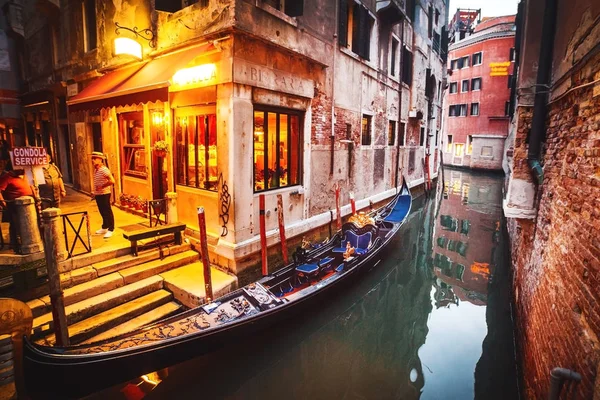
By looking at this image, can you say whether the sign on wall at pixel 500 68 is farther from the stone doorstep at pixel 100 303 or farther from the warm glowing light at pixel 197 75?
the stone doorstep at pixel 100 303

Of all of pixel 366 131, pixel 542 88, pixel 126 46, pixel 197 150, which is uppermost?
pixel 126 46

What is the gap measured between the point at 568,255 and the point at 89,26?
35.7 feet

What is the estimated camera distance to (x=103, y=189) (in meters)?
5.69

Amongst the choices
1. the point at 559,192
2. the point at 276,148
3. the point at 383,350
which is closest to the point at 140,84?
the point at 276,148

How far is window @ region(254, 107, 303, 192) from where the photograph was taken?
6.22 m

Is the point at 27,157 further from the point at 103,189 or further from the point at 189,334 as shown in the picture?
the point at 189,334

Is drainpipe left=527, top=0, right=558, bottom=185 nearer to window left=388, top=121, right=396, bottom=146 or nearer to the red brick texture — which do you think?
the red brick texture

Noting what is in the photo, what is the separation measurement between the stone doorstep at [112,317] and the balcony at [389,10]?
391 inches

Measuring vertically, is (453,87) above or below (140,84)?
above

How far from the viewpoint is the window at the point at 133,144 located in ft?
25.2

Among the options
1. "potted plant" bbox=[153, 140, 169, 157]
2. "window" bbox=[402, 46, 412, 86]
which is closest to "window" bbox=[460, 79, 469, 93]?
"window" bbox=[402, 46, 412, 86]

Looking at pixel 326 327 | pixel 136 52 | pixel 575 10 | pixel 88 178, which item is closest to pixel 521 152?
pixel 575 10

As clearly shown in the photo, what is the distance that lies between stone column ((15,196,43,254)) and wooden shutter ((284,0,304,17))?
17.5 ft

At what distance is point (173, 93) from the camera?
6.51 metres
